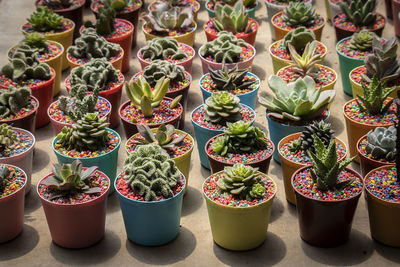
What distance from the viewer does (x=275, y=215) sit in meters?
5.04

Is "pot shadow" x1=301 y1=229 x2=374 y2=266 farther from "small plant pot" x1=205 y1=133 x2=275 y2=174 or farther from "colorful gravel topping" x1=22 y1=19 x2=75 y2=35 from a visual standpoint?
"colorful gravel topping" x1=22 y1=19 x2=75 y2=35

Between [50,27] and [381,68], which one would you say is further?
[50,27]

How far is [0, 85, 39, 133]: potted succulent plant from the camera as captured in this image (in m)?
5.55

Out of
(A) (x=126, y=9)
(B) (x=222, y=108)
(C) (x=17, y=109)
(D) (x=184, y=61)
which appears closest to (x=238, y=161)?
(B) (x=222, y=108)

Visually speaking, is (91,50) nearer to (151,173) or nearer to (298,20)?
(298,20)

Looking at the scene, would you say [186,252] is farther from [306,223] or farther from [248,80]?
[248,80]

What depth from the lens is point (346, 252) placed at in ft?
15.1

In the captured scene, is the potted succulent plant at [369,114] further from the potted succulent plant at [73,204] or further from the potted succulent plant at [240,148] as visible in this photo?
the potted succulent plant at [73,204]

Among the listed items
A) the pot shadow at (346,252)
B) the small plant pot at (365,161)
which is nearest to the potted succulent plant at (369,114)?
the small plant pot at (365,161)

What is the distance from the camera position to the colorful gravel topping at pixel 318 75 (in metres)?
6.11

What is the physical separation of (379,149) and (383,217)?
558 mm

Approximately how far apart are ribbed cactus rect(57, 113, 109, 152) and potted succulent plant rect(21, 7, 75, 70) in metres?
2.15

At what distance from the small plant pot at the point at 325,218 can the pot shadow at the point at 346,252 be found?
0.12 feet

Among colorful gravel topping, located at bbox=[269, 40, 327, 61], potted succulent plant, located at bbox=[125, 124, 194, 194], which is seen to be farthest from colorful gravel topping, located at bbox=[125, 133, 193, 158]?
colorful gravel topping, located at bbox=[269, 40, 327, 61]
